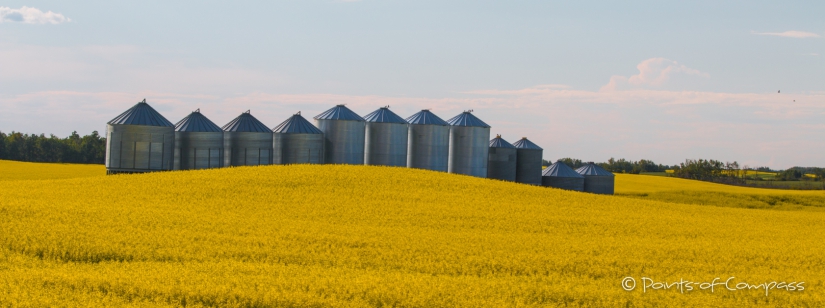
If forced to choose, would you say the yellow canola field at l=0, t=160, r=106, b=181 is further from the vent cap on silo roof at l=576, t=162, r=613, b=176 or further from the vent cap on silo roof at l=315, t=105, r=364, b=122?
the vent cap on silo roof at l=576, t=162, r=613, b=176

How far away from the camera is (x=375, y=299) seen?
1533 cm

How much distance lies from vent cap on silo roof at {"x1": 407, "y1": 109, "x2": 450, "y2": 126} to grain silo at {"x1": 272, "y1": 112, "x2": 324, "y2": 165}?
7893 mm

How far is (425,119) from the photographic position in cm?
5931

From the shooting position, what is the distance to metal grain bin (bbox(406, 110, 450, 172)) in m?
58.6

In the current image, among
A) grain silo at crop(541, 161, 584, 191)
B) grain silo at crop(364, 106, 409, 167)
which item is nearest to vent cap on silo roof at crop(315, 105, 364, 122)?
grain silo at crop(364, 106, 409, 167)

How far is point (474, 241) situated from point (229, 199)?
13.6 metres

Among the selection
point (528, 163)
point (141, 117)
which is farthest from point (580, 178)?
point (141, 117)

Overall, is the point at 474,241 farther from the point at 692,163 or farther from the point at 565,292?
the point at 692,163

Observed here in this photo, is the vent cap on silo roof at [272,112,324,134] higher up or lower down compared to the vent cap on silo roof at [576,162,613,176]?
higher up

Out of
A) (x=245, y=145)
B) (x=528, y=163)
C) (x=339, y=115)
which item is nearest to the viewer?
(x=245, y=145)

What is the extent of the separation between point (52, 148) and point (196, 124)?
86.3 meters

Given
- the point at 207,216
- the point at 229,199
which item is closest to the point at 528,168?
the point at 229,199

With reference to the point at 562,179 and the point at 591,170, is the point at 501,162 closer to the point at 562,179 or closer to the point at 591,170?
the point at 562,179

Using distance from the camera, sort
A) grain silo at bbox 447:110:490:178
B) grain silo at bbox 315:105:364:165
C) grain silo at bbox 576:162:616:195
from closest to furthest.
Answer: grain silo at bbox 315:105:364:165 < grain silo at bbox 447:110:490:178 < grain silo at bbox 576:162:616:195
